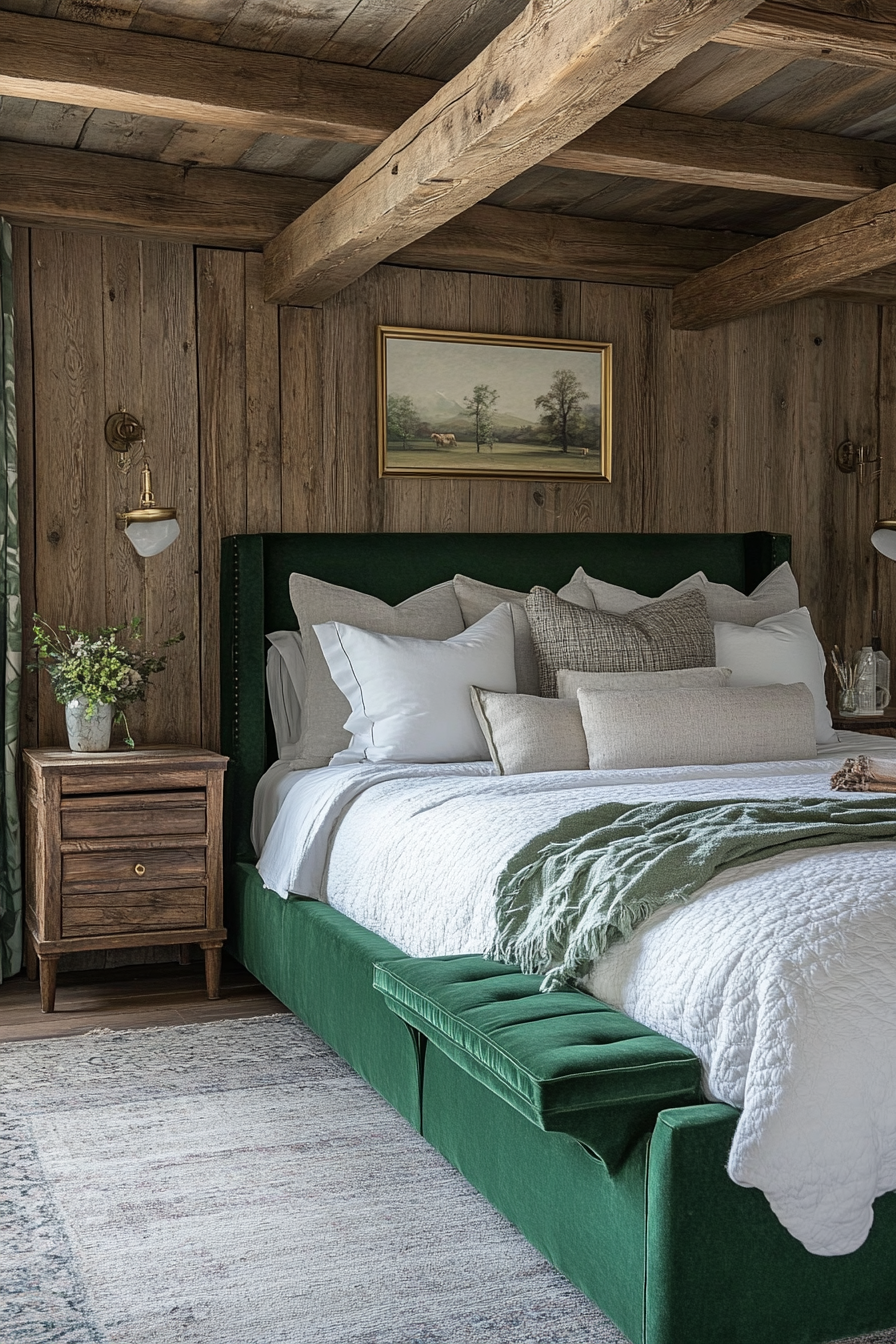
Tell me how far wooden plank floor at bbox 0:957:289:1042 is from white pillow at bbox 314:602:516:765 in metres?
0.77

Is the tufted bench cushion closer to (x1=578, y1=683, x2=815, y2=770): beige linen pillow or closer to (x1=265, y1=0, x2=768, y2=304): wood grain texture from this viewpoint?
(x1=578, y1=683, x2=815, y2=770): beige linen pillow

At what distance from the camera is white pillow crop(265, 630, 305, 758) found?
13.1 feet

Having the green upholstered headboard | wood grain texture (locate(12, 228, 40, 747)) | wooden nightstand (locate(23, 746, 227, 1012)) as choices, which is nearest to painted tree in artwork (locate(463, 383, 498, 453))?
the green upholstered headboard

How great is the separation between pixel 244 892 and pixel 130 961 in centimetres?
55

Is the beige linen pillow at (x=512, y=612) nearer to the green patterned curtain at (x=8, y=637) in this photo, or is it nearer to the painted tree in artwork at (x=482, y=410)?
the painted tree in artwork at (x=482, y=410)

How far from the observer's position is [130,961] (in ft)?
13.4

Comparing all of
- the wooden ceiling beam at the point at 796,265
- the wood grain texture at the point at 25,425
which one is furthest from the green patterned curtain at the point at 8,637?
the wooden ceiling beam at the point at 796,265

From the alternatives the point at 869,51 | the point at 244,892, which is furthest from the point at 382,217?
the point at 244,892

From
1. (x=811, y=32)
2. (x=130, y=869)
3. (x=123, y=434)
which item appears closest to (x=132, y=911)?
(x=130, y=869)

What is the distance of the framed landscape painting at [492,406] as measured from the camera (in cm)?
434

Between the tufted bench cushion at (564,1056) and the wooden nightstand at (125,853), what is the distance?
162cm

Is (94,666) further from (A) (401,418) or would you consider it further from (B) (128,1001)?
(A) (401,418)

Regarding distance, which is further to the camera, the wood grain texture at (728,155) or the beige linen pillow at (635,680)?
the beige linen pillow at (635,680)

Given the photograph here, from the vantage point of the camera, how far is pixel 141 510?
3.82 meters
